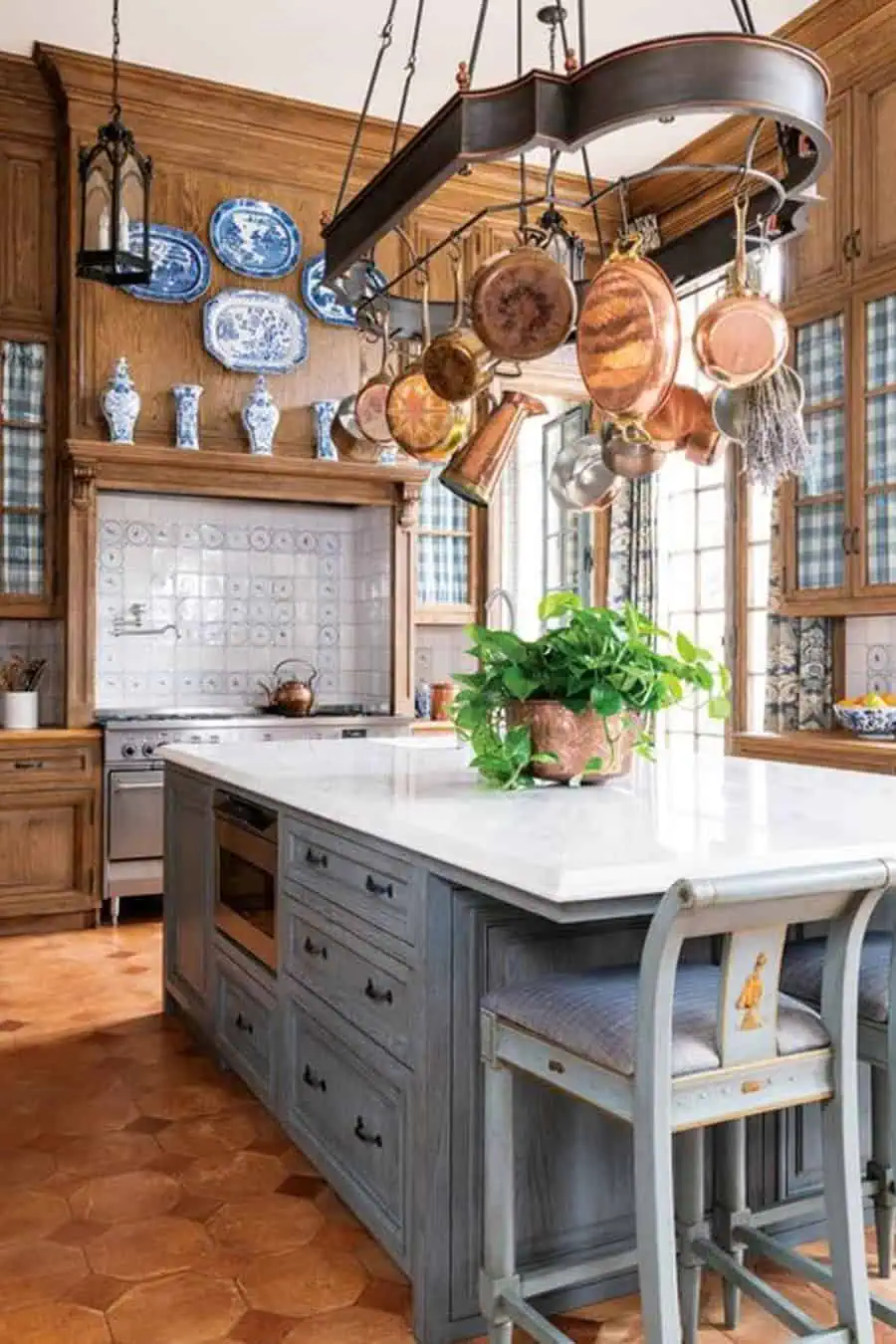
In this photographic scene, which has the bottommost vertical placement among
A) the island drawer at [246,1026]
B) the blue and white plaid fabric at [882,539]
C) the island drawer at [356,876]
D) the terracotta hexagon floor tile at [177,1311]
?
the terracotta hexagon floor tile at [177,1311]

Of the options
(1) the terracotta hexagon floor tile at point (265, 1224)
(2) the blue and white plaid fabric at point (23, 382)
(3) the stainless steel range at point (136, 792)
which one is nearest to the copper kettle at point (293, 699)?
(3) the stainless steel range at point (136, 792)

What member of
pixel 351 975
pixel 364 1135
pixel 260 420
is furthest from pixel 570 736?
pixel 260 420

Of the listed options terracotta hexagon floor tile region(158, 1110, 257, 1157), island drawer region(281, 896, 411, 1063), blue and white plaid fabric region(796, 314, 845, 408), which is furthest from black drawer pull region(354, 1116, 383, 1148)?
blue and white plaid fabric region(796, 314, 845, 408)

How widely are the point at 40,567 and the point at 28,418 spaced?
0.67 metres

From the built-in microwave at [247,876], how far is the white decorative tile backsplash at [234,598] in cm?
274

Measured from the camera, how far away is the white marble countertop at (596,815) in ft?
5.49

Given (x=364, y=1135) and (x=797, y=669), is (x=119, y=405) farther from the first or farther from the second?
A: (x=364, y=1135)

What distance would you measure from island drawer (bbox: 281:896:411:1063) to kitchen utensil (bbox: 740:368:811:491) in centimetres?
153

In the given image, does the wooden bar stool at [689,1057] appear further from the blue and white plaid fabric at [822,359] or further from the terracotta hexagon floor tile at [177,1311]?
the blue and white plaid fabric at [822,359]

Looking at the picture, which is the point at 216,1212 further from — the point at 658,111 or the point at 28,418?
the point at 28,418

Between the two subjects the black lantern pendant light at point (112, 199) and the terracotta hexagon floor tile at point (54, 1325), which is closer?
the terracotta hexagon floor tile at point (54, 1325)

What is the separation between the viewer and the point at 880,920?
2201 mm

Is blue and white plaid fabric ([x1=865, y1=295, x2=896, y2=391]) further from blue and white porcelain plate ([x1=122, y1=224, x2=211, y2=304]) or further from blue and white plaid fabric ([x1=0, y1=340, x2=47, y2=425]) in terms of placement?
blue and white plaid fabric ([x1=0, y1=340, x2=47, y2=425])

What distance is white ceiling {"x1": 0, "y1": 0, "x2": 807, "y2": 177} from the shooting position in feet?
15.4
